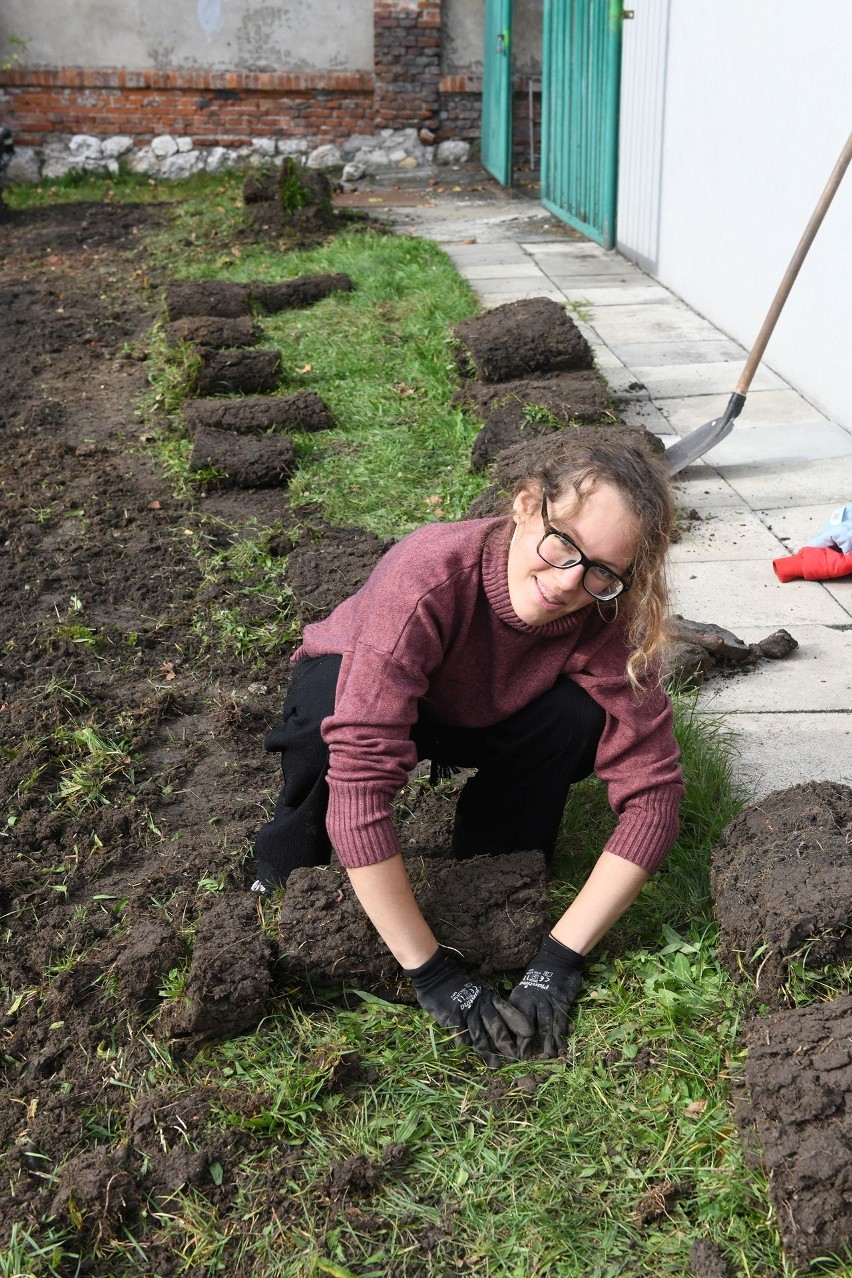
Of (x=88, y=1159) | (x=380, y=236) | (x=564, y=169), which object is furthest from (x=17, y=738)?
(x=564, y=169)

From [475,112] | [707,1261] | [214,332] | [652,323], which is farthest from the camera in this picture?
[475,112]

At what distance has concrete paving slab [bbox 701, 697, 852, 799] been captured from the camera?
3113mm

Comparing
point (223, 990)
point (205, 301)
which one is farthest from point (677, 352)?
point (223, 990)

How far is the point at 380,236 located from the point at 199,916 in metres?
7.98

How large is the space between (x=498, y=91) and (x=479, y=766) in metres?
10.9

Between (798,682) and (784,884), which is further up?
(784,884)

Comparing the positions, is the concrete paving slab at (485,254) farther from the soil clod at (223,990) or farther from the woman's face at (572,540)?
the soil clod at (223,990)

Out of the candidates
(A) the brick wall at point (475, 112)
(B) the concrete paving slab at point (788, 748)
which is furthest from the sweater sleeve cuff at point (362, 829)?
(A) the brick wall at point (475, 112)

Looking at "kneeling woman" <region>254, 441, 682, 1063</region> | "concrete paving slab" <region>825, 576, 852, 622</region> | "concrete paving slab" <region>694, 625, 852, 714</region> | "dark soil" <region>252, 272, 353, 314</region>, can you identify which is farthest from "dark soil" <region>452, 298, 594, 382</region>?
"kneeling woman" <region>254, 441, 682, 1063</region>

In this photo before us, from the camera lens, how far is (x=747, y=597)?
4117mm

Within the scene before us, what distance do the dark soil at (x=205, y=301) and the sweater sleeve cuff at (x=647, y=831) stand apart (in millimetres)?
5551

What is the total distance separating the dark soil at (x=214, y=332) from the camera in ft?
21.5

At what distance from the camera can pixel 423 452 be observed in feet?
17.7

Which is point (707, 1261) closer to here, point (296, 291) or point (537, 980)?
point (537, 980)
